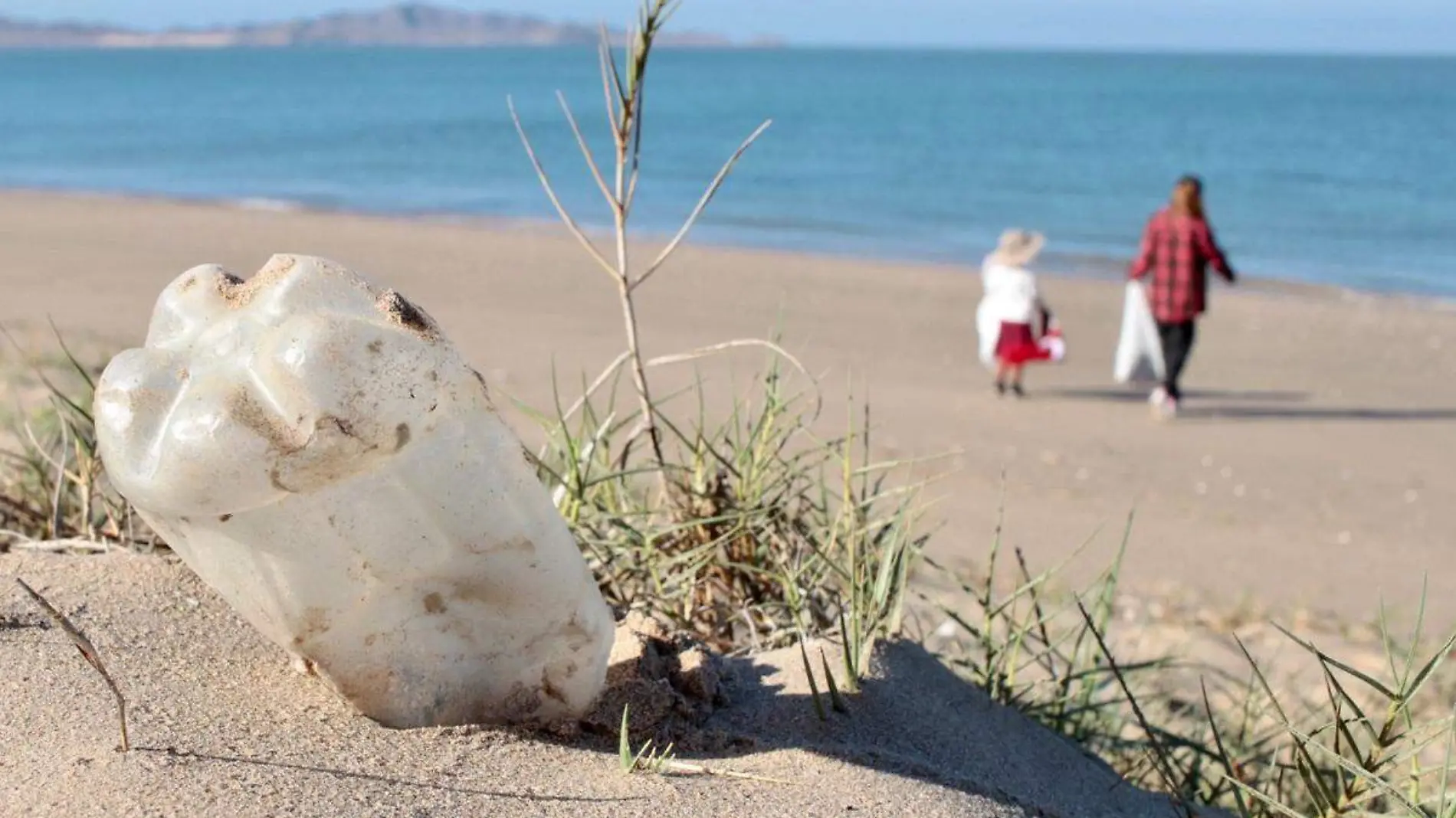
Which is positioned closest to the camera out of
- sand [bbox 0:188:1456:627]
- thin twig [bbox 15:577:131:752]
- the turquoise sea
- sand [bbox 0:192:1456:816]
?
thin twig [bbox 15:577:131:752]

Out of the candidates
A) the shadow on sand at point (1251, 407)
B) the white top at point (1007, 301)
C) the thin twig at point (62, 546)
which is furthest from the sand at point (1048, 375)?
the thin twig at point (62, 546)

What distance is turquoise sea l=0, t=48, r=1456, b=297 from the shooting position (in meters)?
21.3

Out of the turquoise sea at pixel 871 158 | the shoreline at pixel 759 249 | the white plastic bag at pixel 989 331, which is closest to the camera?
the white plastic bag at pixel 989 331

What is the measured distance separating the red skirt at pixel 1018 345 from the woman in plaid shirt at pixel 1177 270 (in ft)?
2.48

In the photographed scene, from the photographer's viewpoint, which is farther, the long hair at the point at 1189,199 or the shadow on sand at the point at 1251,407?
the shadow on sand at the point at 1251,407

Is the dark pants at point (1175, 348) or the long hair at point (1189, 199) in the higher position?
the long hair at point (1189, 199)

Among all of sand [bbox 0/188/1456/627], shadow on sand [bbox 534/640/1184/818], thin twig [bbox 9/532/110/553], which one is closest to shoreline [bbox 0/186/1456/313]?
sand [bbox 0/188/1456/627]

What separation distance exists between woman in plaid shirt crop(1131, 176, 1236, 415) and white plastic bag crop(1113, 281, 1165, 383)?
66mm

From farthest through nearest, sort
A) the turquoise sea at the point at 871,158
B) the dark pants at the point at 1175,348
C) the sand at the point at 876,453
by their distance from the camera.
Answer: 1. the turquoise sea at the point at 871,158
2. the dark pants at the point at 1175,348
3. the sand at the point at 876,453

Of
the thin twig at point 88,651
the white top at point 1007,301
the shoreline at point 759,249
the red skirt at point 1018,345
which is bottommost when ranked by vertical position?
the shoreline at point 759,249

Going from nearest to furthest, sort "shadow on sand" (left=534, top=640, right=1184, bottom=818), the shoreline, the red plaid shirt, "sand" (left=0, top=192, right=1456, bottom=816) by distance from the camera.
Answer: "sand" (left=0, top=192, right=1456, bottom=816), "shadow on sand" (left=534, top=640, right=1184, bottom=818), the red plaid shirt, the shoreline

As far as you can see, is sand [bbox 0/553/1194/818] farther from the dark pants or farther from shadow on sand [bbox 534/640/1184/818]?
the dark pants

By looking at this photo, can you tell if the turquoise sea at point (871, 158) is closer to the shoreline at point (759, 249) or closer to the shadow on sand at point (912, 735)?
the shoreline at point (759, 249)

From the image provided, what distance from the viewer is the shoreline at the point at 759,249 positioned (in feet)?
53.5
